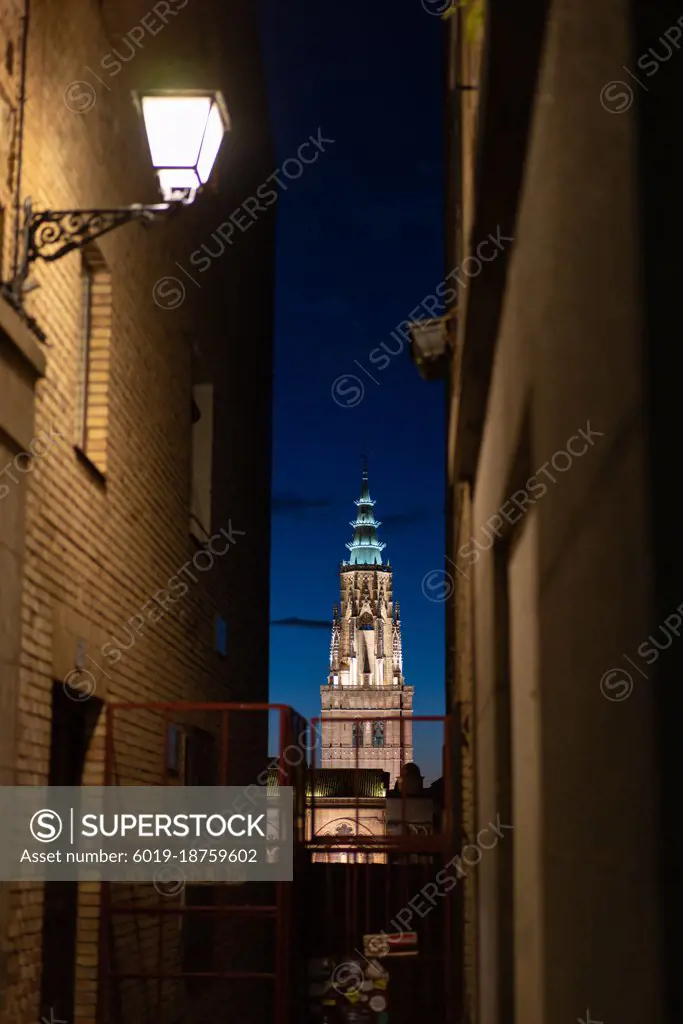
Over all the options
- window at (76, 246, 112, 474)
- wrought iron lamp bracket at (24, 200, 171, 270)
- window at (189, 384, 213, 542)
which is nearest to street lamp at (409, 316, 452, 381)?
window at (76, 246, 112, 474)

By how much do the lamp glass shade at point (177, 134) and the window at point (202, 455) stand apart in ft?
24.1

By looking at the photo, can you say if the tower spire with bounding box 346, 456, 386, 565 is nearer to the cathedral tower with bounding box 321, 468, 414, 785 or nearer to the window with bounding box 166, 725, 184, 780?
the cathedral tower with bounding box 321, 468, 414, 785

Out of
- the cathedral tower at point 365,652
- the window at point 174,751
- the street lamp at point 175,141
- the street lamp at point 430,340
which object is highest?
the cathedral tower at point 365,652

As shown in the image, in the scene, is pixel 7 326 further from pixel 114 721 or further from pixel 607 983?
pixel 607 983

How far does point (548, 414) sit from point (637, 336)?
121cm

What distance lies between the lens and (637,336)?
252cm

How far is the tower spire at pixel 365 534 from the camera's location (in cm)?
14200

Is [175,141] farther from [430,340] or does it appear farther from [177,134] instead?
[430,340]

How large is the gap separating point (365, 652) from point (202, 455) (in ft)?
435

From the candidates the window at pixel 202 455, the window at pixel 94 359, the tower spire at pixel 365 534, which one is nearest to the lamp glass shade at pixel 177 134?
the window at pixel 94 359

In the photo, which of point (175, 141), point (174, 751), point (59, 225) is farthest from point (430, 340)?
point (59, 225)

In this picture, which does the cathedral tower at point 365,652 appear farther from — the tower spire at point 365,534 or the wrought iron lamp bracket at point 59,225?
the wrought iron lamp bracket at point 59,225

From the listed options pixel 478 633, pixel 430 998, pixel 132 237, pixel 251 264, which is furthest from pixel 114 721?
pixel 251 264

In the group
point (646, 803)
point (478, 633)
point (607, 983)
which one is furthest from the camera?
point (478, 633)
